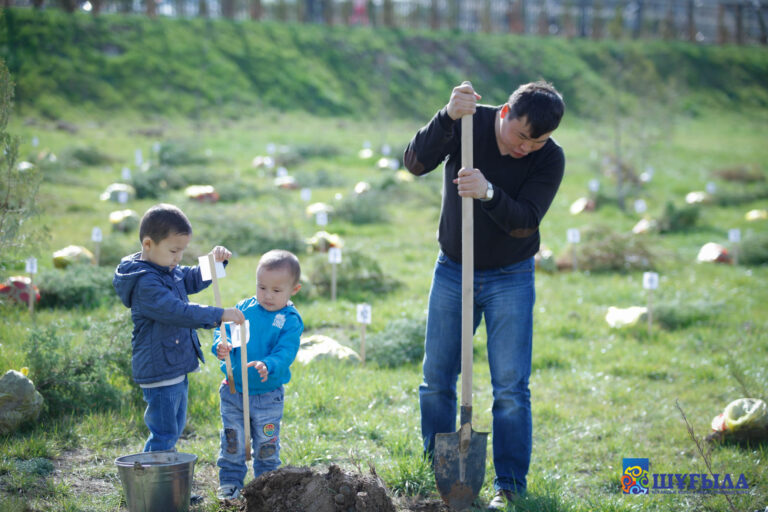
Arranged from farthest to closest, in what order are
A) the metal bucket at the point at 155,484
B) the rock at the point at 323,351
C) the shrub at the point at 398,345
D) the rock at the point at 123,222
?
the rock at the point at 123,222 < the shrub at the point at 398,345 < the rock at the point at 323,351 < the metal bucket at the point at 155,484

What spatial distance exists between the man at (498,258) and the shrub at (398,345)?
240 cm

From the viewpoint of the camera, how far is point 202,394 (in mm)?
5234

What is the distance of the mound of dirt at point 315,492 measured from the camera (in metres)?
3.35

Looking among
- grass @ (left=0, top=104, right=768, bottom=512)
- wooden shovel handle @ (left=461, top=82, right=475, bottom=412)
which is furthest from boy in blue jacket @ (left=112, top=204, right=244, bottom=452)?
wooden shovel handle @ (left=461, top=82, right=475, bottom=412)

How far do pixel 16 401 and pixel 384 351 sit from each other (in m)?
3.09

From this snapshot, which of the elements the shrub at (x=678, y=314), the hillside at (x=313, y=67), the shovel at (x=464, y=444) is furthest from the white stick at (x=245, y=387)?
the hillside at (x=313, y=67)

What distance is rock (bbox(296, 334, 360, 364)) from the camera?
6231 millimetres

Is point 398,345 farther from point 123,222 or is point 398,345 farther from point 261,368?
point 123,222

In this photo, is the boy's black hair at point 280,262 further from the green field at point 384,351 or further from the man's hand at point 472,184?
the green field at point 384,351

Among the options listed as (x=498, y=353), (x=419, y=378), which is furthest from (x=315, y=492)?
(x=419, y=378)

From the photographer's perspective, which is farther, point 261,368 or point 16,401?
point 16,401

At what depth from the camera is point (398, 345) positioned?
21.6 feet

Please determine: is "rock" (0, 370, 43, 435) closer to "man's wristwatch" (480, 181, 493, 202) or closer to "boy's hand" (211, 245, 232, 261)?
"boy's hand" (211, 245, 232, 261)

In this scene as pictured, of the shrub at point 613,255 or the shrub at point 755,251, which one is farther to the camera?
the shrub at point 755,251
